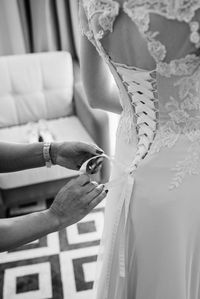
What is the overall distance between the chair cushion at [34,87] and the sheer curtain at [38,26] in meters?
0.33

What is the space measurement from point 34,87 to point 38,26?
23.7 inches

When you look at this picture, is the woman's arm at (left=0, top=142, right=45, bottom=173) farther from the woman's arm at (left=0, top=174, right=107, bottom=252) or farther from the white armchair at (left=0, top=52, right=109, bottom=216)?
the white armchair at (left=0, top=52, right=109, bottom=216)

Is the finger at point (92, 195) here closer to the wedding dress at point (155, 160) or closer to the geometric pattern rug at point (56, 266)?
the wedding dress at point (155, 160)

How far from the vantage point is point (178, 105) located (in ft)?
2.36

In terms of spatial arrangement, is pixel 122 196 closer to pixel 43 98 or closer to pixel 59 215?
pixel 59 215

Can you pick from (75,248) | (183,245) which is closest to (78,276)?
(75,248)

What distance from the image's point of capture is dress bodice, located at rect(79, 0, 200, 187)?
1.88ft

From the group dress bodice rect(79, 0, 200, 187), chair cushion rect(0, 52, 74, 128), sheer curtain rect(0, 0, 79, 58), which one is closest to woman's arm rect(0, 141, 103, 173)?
dress bodice rect(79, 0, 200, 187)

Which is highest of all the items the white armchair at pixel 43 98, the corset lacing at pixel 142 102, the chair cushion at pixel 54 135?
the corset lacing at pixel 142 102

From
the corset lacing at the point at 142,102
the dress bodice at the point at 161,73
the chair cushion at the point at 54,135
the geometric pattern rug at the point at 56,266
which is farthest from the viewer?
the chair cushion at the point at 54,135

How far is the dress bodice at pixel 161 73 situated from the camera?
1.88 ft

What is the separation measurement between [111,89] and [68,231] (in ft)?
3.97

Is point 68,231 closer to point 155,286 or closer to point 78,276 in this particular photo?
point 78,276

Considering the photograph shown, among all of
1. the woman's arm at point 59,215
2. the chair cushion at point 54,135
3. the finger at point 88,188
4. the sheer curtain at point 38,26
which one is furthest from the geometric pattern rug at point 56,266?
the sheer curtain at point 38,26
